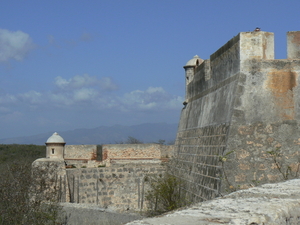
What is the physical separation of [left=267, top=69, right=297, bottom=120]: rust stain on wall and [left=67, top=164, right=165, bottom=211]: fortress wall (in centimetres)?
945

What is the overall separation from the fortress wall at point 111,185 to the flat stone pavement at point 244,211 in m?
14.3

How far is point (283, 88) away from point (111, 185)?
1048cm

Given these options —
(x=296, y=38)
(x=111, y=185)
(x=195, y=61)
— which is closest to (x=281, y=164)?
(x=296, y=38)

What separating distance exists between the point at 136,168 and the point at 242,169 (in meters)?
10.1

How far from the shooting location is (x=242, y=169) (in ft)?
34.6

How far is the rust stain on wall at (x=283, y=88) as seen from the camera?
1095 cm

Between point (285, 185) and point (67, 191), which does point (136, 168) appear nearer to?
point (67, 191)

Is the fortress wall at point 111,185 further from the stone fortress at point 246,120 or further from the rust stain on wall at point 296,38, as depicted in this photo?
the rust stain on wall at point 296,38

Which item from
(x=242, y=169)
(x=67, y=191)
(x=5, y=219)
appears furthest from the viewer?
(x=67, y=191)

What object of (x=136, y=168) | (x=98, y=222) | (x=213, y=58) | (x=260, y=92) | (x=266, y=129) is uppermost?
(x=213, y=58)

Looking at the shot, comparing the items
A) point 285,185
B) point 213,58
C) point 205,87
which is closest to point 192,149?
point 205,87

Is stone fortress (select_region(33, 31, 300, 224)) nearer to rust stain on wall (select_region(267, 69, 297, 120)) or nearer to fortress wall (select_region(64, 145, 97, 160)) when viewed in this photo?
rust stain on wall (select_region(267, 69, 297, 120))

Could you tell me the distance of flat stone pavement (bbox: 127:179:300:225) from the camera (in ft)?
11.2

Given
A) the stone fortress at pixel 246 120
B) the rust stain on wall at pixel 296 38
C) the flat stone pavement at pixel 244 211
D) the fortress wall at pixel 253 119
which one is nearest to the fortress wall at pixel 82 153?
the stone fortress at pixel 246 120
